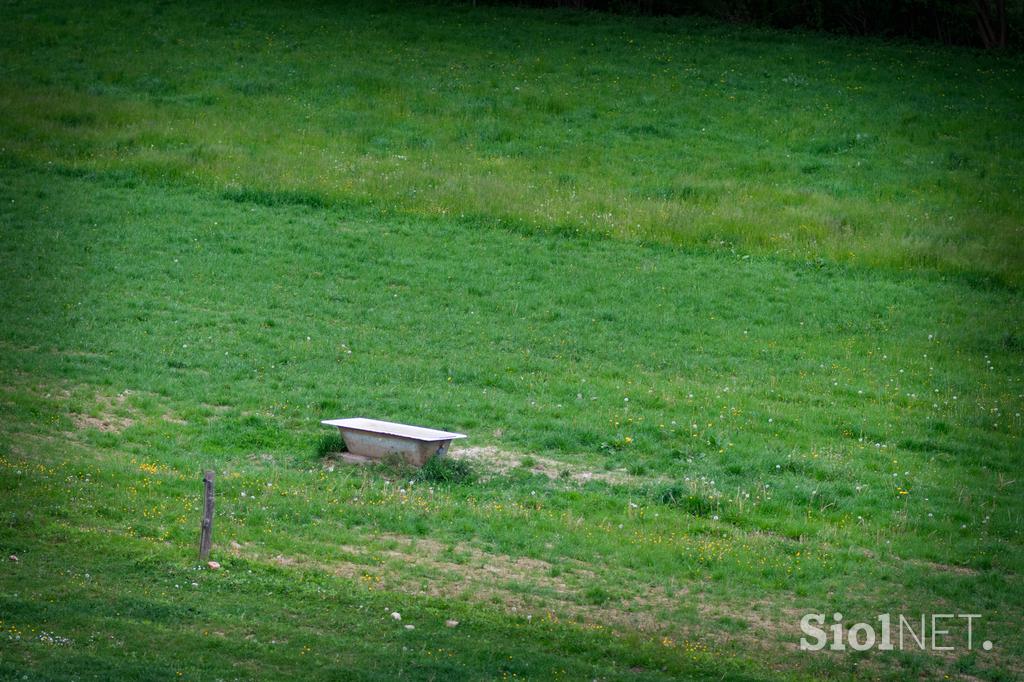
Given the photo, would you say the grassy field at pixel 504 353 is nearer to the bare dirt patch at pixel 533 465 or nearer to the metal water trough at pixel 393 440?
the bare dirt patch at pixel 533 465

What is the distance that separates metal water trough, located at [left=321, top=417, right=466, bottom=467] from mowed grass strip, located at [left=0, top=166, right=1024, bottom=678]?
1.15 ft

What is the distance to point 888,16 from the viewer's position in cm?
4562

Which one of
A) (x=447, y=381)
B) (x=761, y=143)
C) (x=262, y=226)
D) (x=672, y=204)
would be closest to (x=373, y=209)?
(x=262, y=226)

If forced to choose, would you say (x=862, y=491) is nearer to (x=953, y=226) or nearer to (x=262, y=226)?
(x=953, y=226)

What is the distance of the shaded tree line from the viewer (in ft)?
142

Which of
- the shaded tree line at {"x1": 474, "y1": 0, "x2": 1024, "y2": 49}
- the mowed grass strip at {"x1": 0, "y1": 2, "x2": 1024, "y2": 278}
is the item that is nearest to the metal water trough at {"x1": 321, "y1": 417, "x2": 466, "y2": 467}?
the mowed grass strip at {"x1": 0, "y1": 2, "x2": 1024, "y2": 278}

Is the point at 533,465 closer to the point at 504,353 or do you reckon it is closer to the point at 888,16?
the point at 504,353

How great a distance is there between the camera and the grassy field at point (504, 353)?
10297mm

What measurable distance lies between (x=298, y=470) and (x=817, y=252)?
13496mm

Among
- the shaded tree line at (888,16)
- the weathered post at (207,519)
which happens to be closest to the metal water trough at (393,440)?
the weathered post at (207,519)

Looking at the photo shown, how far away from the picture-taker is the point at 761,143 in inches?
1196

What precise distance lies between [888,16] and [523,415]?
3527cm

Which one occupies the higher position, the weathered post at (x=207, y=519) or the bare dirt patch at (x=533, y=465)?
the weathered post at (x=207, y=519)

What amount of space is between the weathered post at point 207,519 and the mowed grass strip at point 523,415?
170 mm
